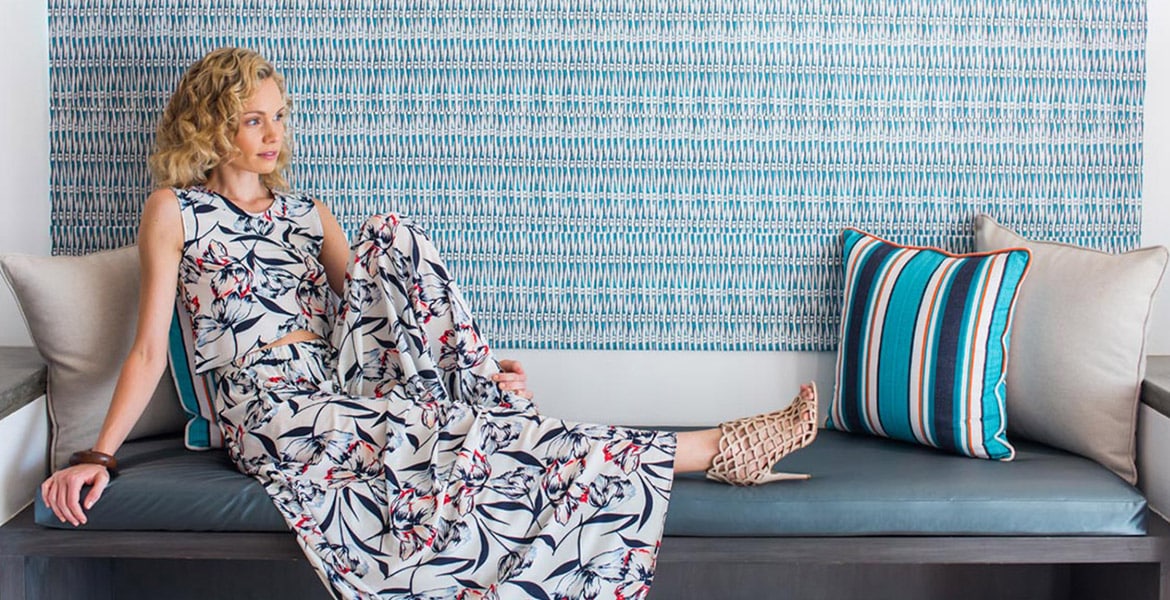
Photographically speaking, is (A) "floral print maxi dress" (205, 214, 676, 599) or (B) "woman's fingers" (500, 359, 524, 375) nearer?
(A) "floral print maxi dress" (205, 214, 676, 599)

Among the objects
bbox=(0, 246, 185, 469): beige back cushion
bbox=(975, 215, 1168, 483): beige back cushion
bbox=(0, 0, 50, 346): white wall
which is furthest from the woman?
bbox=(975, 215, 1168, 483): beige back cushion

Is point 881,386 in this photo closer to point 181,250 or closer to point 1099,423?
point 1099,423

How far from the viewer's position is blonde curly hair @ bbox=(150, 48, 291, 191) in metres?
2.34

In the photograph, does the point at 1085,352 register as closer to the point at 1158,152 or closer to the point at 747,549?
the point at 1158,152

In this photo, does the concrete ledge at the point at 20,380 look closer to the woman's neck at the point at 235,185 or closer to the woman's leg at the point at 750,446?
the woman's neck at the point at 235,185

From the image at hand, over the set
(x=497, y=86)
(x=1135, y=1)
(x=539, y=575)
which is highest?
(x=1135, y=1)

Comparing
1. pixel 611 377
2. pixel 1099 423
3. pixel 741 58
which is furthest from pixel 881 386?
pixel 741 58

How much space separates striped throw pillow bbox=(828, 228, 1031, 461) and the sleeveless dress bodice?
1226 mm

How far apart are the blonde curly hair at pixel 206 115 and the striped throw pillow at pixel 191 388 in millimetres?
301

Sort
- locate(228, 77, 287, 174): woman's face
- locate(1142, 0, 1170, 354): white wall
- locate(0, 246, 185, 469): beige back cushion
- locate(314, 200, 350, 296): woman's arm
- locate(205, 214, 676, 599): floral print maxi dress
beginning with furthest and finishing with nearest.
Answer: locate(1142, 0, 1170, 354): white wall → locate(314, 200, 350, 296): woman's arm → locate(228, 77, 287, 174): woman's face → locate(0, 246, 185, 469): beige back cushion → locate(205, 214, 676, 599): floral print maxi dress

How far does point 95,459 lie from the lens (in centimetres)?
209

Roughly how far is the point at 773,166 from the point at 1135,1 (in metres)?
0.94

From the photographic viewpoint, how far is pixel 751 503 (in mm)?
2086

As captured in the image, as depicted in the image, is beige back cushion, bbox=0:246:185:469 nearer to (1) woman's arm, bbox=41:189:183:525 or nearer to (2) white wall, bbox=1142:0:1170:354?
(1) woman's arm, bbox=41:189:183:525
